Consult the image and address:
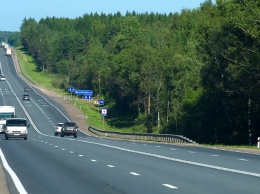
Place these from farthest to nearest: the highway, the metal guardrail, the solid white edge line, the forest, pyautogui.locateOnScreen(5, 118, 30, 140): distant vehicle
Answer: the forest, pyautogui.locateOnScreen(5, 118, 30, 140): distant vehicle, the metal guardrail, the solid white edge line, the highway

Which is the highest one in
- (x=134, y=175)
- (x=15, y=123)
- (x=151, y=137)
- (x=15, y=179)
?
(x=15, y=123)

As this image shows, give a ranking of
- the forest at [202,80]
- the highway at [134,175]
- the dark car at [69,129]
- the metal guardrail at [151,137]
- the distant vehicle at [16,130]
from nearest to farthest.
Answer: the highway at [134,175]
the metal guardrail at [151,137]
the distant vehicle at [16,130]
the forest at [202,80]
the dark car at [69,129]

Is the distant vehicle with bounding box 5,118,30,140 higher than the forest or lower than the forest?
lower

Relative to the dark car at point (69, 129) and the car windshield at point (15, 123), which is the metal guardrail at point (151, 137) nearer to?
the dark car at point (69, 129)

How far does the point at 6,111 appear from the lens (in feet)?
276

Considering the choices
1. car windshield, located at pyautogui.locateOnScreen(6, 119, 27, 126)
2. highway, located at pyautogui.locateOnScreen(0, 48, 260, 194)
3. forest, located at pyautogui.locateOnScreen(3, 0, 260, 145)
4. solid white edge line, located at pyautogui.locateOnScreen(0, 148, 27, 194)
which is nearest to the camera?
highway, located at pyautogui.locateOnScreen(0, 48, 260, 194)

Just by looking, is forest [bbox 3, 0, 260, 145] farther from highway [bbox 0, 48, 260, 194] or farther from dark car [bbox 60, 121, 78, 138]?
highway [bbox 0, 48, 260, 194]

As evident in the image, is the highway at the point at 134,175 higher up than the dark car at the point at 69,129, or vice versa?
the dark car at the point at 69,129

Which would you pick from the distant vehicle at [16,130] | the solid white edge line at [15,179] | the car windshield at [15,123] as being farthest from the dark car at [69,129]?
the solid white edge line at [15,179]

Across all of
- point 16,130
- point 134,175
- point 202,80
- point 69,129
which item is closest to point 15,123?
point 16,130

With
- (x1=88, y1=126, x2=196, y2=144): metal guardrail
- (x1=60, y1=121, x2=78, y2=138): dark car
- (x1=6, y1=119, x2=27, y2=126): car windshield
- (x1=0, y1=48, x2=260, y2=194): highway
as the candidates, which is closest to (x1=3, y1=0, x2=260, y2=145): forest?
(x1=88, y1=126, x2=196, y2=144): metal guardrail

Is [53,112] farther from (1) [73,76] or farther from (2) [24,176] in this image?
(2) [24,176]

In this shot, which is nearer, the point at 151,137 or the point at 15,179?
the point at 15,179

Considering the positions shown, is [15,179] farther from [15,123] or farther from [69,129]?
[69,129]
